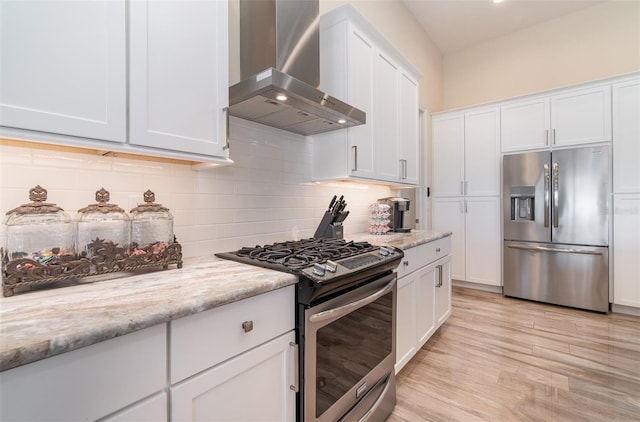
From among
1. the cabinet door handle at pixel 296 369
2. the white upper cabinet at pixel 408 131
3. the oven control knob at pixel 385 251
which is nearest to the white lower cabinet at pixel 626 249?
the white upper cabinet at pixel 408 131

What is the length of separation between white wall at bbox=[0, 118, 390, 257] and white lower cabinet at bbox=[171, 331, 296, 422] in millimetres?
739

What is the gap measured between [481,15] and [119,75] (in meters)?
4.50

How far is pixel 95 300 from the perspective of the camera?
82cm

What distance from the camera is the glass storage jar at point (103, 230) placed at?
1.05m

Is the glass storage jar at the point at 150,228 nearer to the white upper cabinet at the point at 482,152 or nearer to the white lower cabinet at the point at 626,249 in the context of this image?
the white upper cabinet at the point at 482,152

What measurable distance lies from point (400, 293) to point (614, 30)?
14.5 ft

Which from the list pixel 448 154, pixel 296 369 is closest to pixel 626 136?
pixel 448 154

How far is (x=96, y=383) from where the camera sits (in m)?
0.66

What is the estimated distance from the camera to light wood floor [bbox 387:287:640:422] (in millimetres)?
1697

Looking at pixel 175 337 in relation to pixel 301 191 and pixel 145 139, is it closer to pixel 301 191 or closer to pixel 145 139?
pixel 145 139

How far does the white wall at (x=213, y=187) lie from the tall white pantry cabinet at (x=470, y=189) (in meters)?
2.25

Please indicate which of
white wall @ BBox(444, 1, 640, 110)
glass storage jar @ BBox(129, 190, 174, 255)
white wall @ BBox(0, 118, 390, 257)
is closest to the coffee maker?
white wall @ BBox(0, 118, 390, 257)

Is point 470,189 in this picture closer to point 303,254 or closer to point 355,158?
point 355,158

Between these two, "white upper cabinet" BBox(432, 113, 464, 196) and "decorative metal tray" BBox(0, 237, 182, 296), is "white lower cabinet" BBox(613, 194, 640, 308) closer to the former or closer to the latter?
"white upper cabinet" BBox(432, 113, 464, 196)
